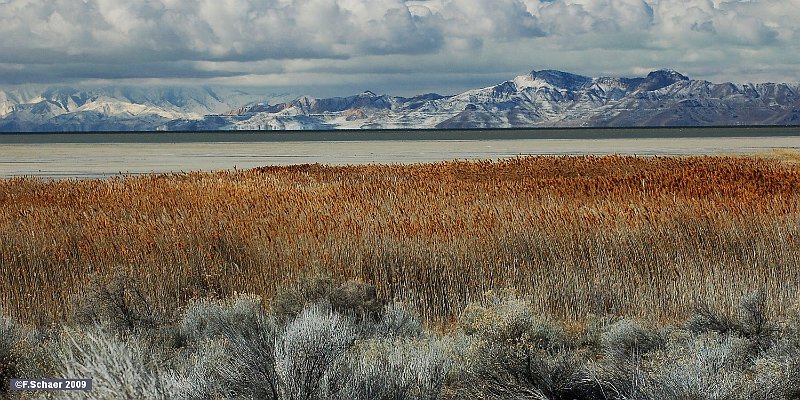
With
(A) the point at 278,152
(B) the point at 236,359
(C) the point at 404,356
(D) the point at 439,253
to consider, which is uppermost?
(B) the point at 236,359

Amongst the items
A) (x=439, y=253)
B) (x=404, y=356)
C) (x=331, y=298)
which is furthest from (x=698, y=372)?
(x=439, y=253)

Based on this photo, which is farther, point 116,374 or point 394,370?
point 394,370

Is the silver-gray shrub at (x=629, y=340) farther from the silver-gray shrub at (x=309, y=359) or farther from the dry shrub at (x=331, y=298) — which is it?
the silver-gray shrub at (x=309, y=359)

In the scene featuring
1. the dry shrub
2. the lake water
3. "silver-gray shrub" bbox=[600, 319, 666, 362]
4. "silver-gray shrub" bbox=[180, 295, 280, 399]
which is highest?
"silver-gray shrub" bbox=[180, 295, 280, 399]

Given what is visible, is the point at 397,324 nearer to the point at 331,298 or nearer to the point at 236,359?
the point at 331,298

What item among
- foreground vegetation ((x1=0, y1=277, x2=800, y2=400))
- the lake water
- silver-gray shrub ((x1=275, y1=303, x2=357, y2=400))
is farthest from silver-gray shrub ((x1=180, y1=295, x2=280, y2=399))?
the lake water

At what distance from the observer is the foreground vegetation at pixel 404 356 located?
277 inches

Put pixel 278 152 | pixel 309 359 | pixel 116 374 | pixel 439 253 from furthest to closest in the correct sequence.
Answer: pixel 278 152
pixel 439 253
pixel 309 359
pixel 116 374

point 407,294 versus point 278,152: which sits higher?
point 407,294

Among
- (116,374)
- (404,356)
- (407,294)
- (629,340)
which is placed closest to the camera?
(116,374)

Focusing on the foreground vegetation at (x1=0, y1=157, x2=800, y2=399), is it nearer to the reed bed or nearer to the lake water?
the reed bed

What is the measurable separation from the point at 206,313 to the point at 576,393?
11.9 ft

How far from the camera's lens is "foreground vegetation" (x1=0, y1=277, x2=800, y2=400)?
7.04 m

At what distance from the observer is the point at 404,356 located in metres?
7.91
